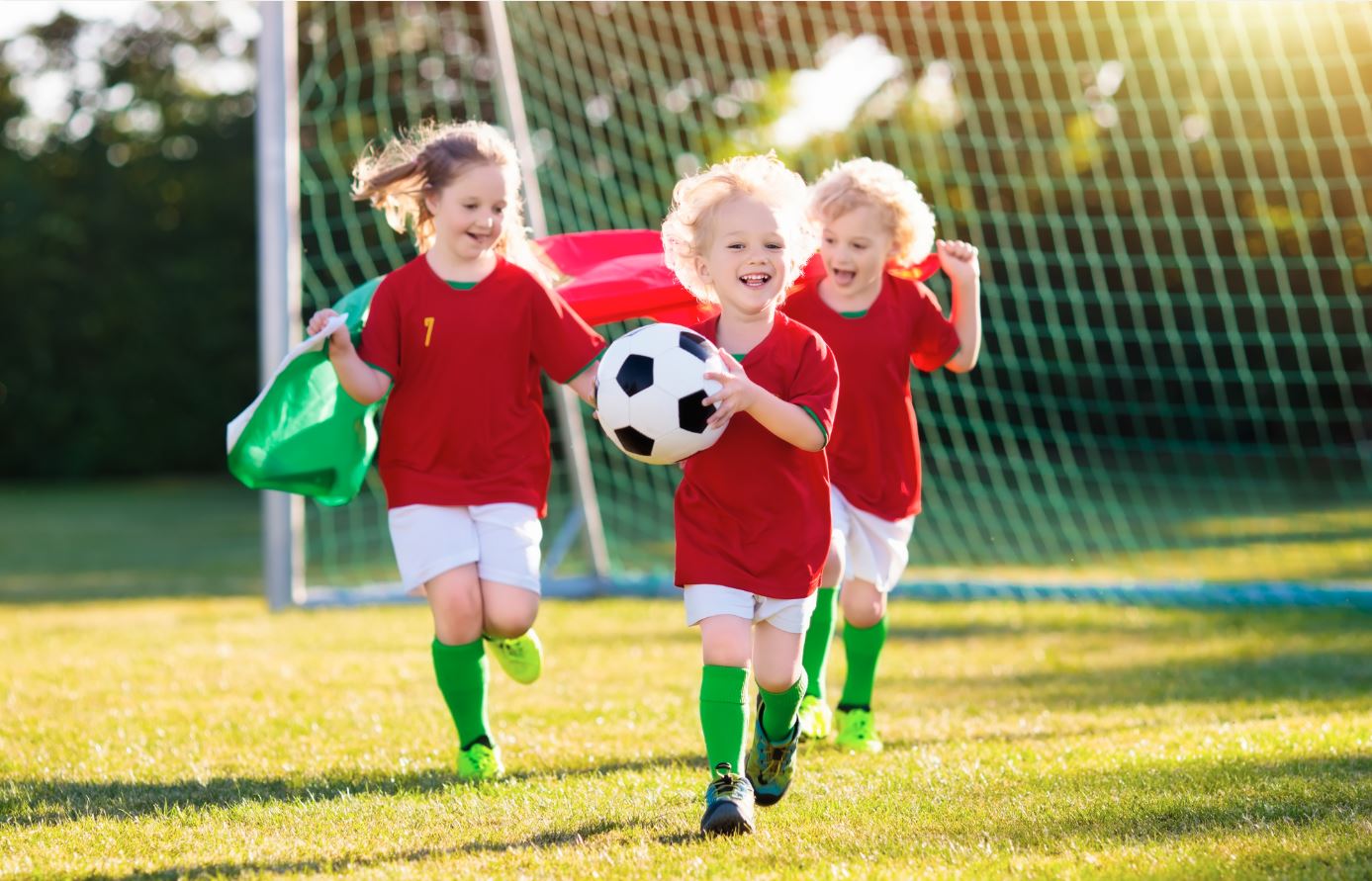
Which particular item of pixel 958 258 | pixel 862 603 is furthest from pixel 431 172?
pixel 862 603

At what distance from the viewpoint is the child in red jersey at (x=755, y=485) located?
120 inches

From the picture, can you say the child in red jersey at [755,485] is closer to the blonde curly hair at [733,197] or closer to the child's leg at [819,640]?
the blonde curly hair at [733,197]

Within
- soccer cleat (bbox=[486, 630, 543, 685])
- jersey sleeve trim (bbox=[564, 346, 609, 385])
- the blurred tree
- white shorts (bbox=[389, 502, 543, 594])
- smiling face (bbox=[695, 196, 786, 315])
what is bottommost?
soccer cleat (bbox=[486, 630, 543, 685])

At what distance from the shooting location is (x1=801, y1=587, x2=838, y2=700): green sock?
4.13 metres

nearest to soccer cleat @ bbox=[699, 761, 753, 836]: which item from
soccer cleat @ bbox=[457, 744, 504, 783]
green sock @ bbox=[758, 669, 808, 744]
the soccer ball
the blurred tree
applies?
green sock @ bbox=[758, 669, 808, 744]

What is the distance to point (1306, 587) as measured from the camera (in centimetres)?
673

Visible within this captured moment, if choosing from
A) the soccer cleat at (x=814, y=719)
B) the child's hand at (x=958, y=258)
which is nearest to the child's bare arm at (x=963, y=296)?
the child's hand at (x=958, y=258)

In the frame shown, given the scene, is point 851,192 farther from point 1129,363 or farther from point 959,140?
point 1129,363

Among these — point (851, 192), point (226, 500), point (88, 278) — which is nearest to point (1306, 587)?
point (851, 192)

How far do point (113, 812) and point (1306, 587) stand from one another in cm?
534

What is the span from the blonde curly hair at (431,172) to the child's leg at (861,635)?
1213mm

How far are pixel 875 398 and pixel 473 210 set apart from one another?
1196 mm

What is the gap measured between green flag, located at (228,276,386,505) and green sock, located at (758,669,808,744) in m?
1.44

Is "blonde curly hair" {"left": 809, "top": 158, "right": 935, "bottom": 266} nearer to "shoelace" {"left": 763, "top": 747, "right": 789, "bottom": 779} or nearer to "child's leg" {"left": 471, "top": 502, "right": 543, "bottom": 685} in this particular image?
"child's leg" {"left": 471, "top": 502, "right": 543, "bottom": 685}
